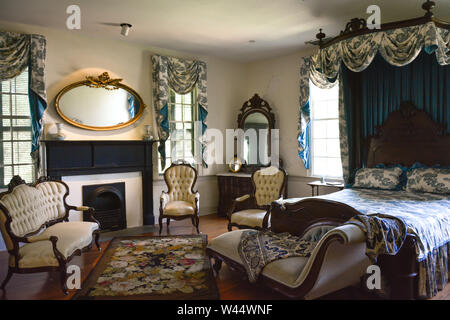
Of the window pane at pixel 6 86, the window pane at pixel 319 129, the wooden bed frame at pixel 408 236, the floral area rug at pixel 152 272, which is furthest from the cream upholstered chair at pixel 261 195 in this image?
the window pane at pixel 6 86

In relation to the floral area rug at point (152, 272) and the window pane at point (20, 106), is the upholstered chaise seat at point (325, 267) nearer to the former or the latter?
the floral area rug at point (152, 272)

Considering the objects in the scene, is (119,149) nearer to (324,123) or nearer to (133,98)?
(133,98)

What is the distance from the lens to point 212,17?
4.39m

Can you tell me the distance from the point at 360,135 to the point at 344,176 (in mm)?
661

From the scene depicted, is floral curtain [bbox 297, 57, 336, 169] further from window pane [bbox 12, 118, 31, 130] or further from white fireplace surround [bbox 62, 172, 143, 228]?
window pane [bbox 12, 118, 31, 130]

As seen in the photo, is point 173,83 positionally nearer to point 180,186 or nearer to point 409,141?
point 180,186

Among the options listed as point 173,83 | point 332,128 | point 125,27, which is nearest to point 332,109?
point 332,128

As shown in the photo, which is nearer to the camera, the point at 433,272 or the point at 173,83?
the point at 433,272

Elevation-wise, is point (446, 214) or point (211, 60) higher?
point (211, 60)

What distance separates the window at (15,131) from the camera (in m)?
4.52

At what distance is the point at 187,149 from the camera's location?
6195 millimetres

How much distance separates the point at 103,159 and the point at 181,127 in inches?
60.7

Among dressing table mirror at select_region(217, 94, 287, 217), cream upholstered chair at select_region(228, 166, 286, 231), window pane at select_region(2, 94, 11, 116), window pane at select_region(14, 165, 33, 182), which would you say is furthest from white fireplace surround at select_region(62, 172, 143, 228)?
cream upholstered chair at select_region(228, 166, 286, 231)

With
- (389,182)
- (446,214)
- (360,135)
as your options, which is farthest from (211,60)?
(446,214)
